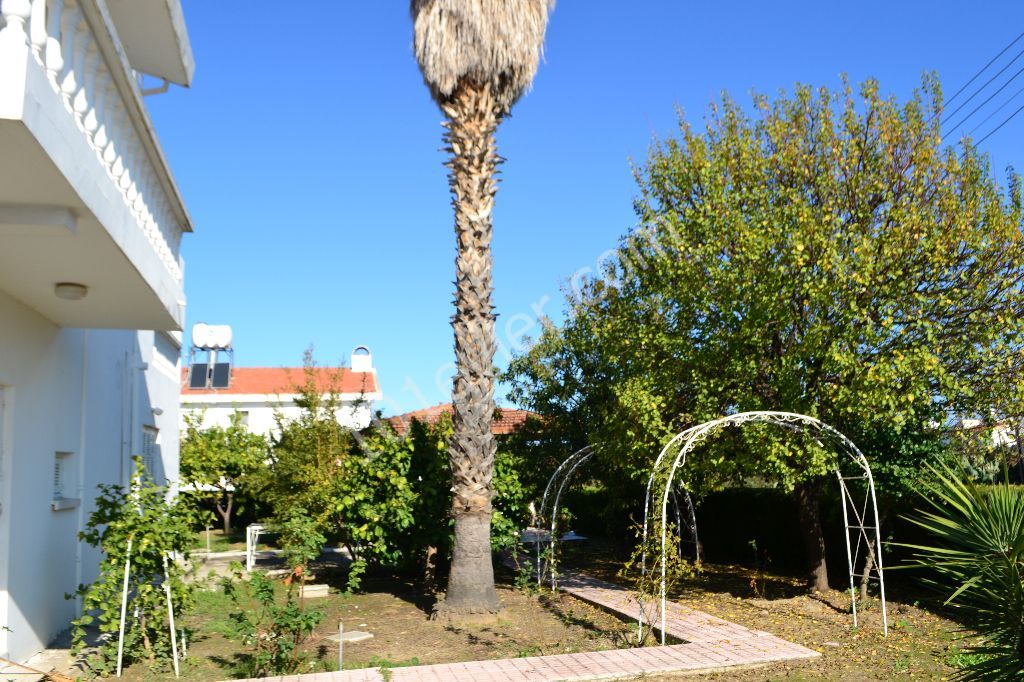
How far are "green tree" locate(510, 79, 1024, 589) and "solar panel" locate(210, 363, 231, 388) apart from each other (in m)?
34.6

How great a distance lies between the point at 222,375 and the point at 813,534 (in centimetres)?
3677

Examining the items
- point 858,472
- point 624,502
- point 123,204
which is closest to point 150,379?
point 123,204

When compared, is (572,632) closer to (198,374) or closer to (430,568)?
(430,568)

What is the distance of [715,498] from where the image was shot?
19531mm

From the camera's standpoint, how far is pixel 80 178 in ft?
17.7

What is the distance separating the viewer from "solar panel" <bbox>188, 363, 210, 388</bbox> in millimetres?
43219

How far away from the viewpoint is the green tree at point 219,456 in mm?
27047

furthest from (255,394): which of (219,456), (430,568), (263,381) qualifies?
(430,568)

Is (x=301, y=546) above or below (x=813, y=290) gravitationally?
below

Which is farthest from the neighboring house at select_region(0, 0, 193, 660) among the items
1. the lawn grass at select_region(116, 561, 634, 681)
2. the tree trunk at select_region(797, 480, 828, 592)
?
the tree trunk at select_region(797, 480, 828, 592)

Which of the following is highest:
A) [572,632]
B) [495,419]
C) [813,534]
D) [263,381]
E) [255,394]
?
[263,381]

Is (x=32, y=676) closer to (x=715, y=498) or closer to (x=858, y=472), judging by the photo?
(x=858, y=472)

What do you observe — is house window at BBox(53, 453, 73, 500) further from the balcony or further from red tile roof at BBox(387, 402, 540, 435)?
red tile roof at BBox(387, 402, 540, 435)

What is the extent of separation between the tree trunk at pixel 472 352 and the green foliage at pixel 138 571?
161 inches
